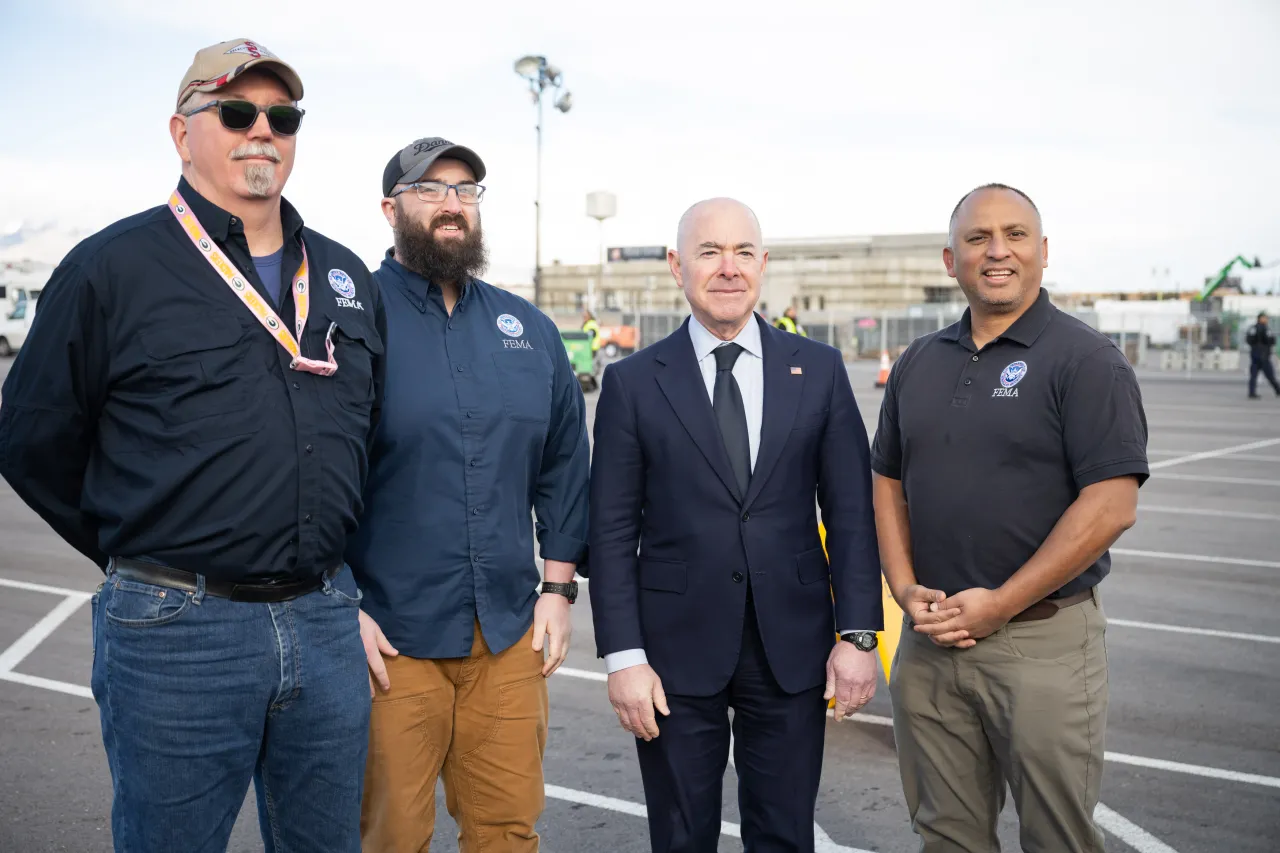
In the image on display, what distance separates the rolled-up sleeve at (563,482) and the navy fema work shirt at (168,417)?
91cm

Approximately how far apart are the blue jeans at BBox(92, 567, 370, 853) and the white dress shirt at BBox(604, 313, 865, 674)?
89cm

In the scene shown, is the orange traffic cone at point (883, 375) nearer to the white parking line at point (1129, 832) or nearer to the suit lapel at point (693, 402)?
the white parking line at point (1129, 832)

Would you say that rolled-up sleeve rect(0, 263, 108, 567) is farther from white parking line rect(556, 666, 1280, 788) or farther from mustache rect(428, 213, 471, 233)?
white parking line rect(556, 666, 1280, 788)

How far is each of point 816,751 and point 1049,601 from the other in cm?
77

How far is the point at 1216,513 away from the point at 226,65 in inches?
434

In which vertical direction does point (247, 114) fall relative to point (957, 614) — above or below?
above

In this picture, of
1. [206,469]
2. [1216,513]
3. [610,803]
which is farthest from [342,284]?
[1216,513]

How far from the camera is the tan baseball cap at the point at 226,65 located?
8.39 feet

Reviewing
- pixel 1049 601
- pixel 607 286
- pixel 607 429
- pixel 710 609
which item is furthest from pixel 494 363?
pixel 607 286

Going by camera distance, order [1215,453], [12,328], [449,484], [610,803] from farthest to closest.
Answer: [12,328], [1215,453], [610,803], [449,484]

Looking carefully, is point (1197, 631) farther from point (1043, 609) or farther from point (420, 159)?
point (420, 159)

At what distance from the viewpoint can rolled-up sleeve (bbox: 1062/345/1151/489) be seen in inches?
115

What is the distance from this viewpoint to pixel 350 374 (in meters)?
2.71

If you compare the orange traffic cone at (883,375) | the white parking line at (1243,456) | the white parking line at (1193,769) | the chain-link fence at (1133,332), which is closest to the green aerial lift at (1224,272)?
the chain-link fence at (1133,332)
